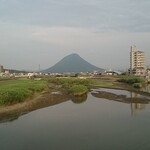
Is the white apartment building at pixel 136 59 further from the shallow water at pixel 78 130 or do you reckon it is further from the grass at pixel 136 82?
the shallow water at pixel 78 130

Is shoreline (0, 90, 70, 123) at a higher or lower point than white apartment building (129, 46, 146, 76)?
lower

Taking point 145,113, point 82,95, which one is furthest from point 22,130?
point 82,95

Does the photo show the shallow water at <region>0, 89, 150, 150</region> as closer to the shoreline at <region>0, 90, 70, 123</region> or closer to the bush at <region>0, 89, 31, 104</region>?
the shoreline at <region>0, 90, 70, 123</region>

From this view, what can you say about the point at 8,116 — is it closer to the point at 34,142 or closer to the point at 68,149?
the point at 34,142

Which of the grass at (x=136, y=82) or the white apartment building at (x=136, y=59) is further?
the white apartment building at (x=136, y=59)

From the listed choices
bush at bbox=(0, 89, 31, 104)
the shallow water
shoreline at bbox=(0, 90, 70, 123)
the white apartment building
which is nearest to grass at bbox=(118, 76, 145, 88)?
shoreline at bbox=(0, 90, 70, 123)

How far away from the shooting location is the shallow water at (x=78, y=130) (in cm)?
1780

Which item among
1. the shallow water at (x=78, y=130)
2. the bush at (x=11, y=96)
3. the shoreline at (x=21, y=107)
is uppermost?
the bush at (x=11, y=96)

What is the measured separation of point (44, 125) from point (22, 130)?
91.7 inches

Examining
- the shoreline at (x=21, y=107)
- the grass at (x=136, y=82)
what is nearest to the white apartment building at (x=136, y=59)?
the grass at (x=136, y=82)

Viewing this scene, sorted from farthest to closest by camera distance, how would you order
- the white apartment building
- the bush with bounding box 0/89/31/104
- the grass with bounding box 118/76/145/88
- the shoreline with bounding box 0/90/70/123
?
the white apartment building, the grass with bounding box 118/76/145/88, the bush with bounding box 0/89/31/104, the shoreline with bounding box 0/90/70/123

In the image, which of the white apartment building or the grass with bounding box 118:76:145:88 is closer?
the grass with bounding box 118:76:145:88

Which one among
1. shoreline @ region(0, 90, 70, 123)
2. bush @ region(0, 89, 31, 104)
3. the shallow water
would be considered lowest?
the shallow water

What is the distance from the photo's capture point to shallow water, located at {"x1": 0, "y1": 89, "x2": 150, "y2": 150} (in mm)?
17797
